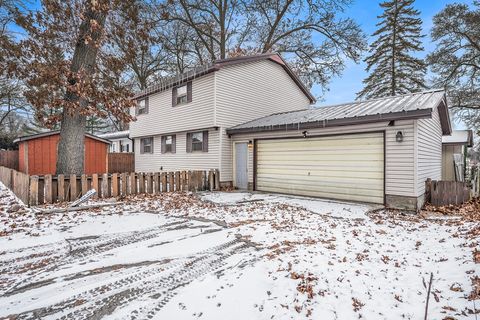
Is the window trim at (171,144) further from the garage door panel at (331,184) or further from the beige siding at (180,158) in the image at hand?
the garage door panel at (331,184)

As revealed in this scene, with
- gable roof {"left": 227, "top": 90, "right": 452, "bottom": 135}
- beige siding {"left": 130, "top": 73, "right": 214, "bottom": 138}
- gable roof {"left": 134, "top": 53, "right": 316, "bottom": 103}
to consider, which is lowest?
gable roof {"left": 227, "top": 90, "right": 452, "bottom": 135}

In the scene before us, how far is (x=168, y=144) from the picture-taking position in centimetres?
1647

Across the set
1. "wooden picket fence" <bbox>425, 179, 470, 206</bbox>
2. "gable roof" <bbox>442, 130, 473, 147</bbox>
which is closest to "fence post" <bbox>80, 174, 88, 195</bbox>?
"wooden picket fence" <bbox>425, 179, 470, 206</bbox>

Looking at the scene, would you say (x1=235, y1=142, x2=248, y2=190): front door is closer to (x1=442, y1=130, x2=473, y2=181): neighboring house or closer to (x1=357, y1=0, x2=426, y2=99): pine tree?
(x1=442, y1=130, x2=473, y2=181): neighboring house

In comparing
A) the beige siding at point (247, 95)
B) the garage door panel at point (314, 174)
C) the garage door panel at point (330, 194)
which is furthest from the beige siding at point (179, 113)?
the garage door panel at point (330, 194)

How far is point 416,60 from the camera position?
76.3 feet

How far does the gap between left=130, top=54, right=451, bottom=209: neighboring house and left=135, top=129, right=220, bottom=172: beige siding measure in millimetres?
51

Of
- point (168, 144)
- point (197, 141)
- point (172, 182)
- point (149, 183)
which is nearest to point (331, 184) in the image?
point (172, 182)

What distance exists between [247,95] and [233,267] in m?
11.6

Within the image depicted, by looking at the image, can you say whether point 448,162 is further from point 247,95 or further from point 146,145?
point 146,145

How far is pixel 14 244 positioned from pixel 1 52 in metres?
7.82

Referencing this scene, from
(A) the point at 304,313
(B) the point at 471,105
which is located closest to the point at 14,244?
(A) the point at 304,313

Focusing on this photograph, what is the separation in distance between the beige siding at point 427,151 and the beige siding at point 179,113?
331 inches

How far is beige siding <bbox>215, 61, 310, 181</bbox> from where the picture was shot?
13.2 metres
